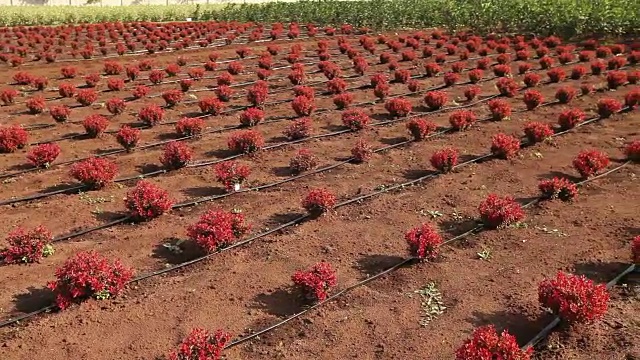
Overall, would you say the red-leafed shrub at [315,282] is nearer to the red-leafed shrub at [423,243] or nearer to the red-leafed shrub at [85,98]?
the red-leafed shrub at [423,243]

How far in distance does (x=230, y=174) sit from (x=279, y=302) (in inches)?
127

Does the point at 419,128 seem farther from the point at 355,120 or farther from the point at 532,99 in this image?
the point at 532,99

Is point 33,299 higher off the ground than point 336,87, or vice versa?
point 336,87

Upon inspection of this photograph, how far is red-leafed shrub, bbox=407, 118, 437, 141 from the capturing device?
10.9m

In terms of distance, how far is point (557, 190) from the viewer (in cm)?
828

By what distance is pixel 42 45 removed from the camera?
26.7 m

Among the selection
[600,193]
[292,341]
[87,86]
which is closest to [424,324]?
[292,341]

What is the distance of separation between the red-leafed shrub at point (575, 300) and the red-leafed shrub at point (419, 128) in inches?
234

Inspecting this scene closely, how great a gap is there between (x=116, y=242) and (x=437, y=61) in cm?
1497

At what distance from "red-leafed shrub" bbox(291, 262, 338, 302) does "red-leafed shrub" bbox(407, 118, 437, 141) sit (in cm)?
A: 580

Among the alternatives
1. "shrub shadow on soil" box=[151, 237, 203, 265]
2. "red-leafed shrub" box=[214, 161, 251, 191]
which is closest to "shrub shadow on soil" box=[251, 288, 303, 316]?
"shrub shadow on soil" box=[151, 237, 203, 265]

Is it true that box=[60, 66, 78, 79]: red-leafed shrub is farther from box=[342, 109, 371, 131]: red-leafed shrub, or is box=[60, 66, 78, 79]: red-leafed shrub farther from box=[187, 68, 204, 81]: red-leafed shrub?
box=[342, 109, 371, 131]: red-leafed shrub

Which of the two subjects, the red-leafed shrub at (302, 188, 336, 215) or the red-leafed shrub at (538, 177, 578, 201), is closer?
the red-leafed shrub at (302, 188, 336, 215)

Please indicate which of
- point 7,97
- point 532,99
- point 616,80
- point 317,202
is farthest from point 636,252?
point 7,97
